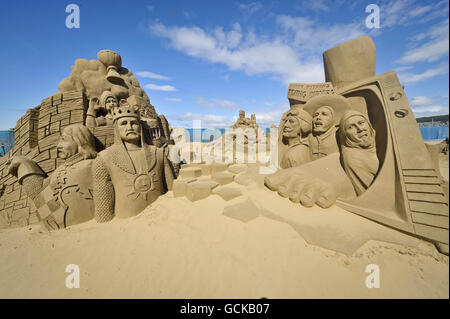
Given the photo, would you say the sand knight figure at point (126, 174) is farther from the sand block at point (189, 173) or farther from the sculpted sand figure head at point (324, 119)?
the sculpted sand figure head at point (324, 119)

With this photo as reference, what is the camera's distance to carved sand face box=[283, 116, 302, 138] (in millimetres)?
3186

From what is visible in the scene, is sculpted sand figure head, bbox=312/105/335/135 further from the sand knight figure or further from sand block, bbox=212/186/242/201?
the sand knight figure

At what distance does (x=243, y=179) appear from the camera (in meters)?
3.41

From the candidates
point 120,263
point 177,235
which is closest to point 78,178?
point 120,263

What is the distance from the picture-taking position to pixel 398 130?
84.0 inches

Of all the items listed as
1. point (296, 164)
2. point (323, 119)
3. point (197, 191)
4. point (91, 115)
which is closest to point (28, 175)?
point (91, 115)

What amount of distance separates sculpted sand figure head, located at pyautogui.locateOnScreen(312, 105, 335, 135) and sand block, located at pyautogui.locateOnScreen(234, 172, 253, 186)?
5.22 ft

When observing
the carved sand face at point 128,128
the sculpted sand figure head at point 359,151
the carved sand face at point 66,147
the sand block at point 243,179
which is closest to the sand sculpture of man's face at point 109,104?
the carved sand face at point 66,147

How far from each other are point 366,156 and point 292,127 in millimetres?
1259

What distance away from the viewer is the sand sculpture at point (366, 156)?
1811mm

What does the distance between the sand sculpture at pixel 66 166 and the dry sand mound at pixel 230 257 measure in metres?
0.38
